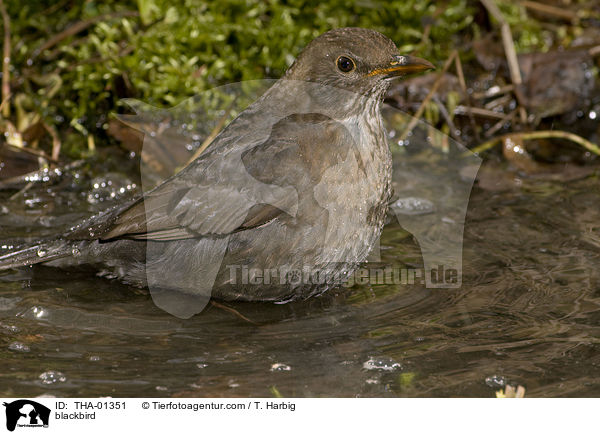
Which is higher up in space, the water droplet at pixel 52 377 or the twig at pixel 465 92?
the twig at pixel 465 92

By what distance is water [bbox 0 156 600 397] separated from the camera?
3318 millimetres

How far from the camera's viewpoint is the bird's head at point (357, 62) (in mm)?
4059

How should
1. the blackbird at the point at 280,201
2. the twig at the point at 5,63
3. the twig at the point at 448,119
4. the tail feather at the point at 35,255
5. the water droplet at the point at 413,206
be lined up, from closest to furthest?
the blackbird at the point at 280,201
the tail feather at the point at 35,255
the water droplet at the point at 413,206
the twig at the point at 5,63
the twig at the point at 448,119

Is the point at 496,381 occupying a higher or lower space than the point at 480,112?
lower

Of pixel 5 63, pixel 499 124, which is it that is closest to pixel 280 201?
pixel 499 124

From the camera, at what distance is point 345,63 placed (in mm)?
4102

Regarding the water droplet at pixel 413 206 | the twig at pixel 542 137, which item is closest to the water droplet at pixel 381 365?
the water droplet at pixel 413 206

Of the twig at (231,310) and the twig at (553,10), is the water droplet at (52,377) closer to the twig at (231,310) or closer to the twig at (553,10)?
the twig at (231,310)

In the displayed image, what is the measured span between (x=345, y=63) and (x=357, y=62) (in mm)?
61

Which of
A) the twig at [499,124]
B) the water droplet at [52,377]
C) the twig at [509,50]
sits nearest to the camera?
the water droplet at [52,377]

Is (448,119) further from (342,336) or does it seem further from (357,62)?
(342,336)
